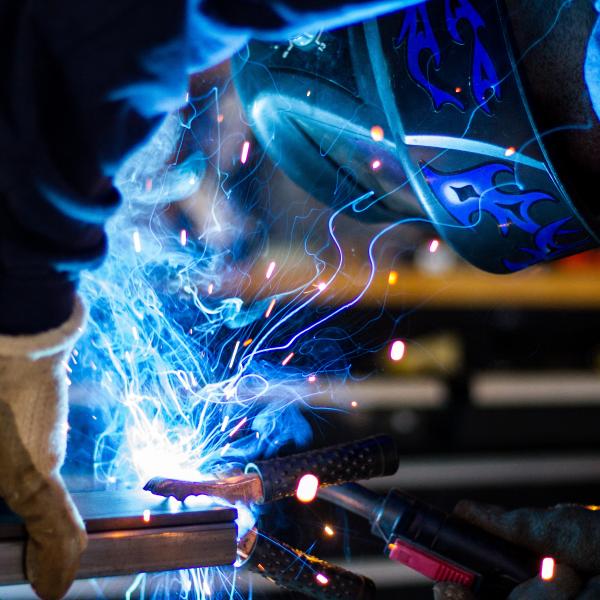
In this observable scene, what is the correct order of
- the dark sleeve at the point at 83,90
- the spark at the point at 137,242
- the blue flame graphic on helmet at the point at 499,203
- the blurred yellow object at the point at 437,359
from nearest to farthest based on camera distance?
the dark sleeve at the point at 83,90, the blue flame graphic on helmet at the point at 499,203, the spark at the point at 137,242, the blurred yellow object at the point at 437,359

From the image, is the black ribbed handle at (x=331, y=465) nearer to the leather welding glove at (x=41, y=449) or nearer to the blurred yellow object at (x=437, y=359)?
the leather welding glove at (x=41, y=449)

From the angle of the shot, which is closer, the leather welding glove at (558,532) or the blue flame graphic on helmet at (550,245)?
the blue flame graphic on helmet at (550,245)

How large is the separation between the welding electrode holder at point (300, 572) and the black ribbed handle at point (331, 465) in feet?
0.21

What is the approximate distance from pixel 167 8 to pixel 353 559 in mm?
1538

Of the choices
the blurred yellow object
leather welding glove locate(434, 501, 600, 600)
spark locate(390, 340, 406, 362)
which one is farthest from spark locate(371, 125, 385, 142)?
the blurred yellow object

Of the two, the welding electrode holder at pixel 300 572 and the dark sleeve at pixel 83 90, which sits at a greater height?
the dark sleeve at pixel 83 90

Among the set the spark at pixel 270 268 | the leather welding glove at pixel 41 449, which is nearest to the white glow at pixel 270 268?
the spark at pixel 270 268

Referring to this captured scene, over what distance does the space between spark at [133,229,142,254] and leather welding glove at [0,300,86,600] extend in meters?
0.55

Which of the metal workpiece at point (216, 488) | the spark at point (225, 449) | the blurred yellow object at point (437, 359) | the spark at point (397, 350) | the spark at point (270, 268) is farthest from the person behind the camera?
the blurred yellow object at point (437, 359)

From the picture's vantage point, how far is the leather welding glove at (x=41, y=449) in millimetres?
810

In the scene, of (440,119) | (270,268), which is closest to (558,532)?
(440,119)

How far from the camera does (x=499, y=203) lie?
117cm

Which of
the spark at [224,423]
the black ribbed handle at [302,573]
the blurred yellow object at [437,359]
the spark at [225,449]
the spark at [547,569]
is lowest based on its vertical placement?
the blurred yellow object at [437,359]

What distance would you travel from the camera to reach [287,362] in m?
1.47
